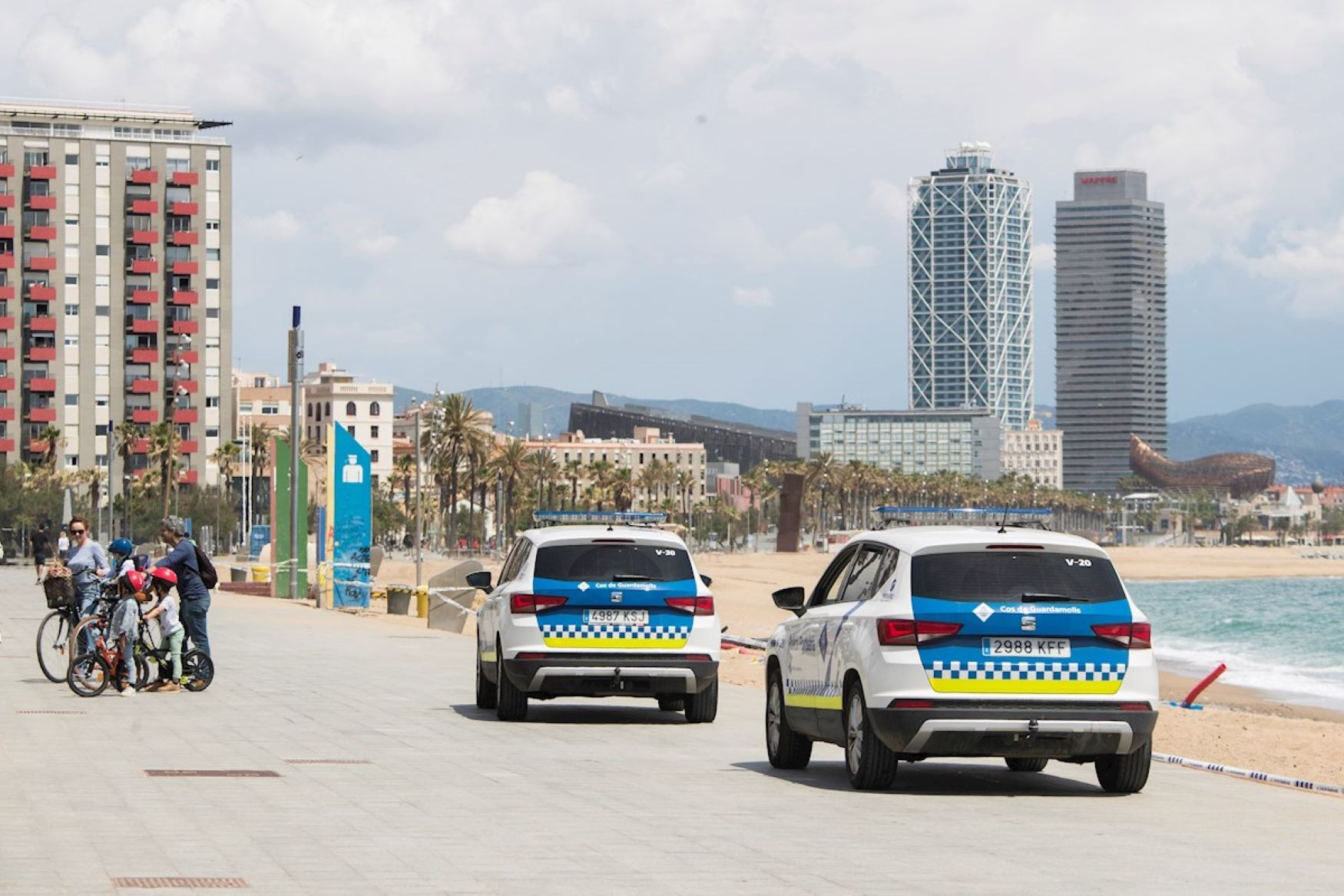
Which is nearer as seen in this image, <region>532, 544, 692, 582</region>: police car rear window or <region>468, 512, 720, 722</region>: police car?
<region>468, 512, 720, 722</region>: police car

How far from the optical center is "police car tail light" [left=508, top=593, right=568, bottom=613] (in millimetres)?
17672

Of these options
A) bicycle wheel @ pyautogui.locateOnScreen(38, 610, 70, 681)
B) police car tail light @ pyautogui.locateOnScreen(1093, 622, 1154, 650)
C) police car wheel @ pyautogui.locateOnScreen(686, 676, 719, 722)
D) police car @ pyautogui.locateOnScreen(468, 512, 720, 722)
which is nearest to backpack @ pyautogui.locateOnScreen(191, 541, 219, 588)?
bicycle wheel @ pyautogui.locateOnScreen(38, 610, 70, 681)

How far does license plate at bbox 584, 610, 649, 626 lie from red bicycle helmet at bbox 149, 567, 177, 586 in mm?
4544

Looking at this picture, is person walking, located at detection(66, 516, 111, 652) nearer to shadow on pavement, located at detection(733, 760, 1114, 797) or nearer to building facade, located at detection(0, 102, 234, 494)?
shadow on pavement, located at detection(733, 760, 1114, 797)

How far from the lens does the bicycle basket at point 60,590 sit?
21.8 metres

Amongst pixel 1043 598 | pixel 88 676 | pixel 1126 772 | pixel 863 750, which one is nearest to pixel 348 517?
pixel 88 676

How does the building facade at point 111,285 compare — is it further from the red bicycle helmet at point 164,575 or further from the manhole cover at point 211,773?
the manhole cover at point 211,773

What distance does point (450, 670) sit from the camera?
2622 cm

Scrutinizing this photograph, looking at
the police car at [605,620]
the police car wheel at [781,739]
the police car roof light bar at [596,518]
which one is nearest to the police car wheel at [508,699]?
the police car at [605,620]

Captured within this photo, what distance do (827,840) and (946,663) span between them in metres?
2.11

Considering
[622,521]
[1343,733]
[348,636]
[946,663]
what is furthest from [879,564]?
[348,636]

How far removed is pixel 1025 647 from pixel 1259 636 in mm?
60272

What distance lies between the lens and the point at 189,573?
20.3 meters

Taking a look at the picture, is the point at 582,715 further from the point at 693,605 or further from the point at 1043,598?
the point at 1043,598
